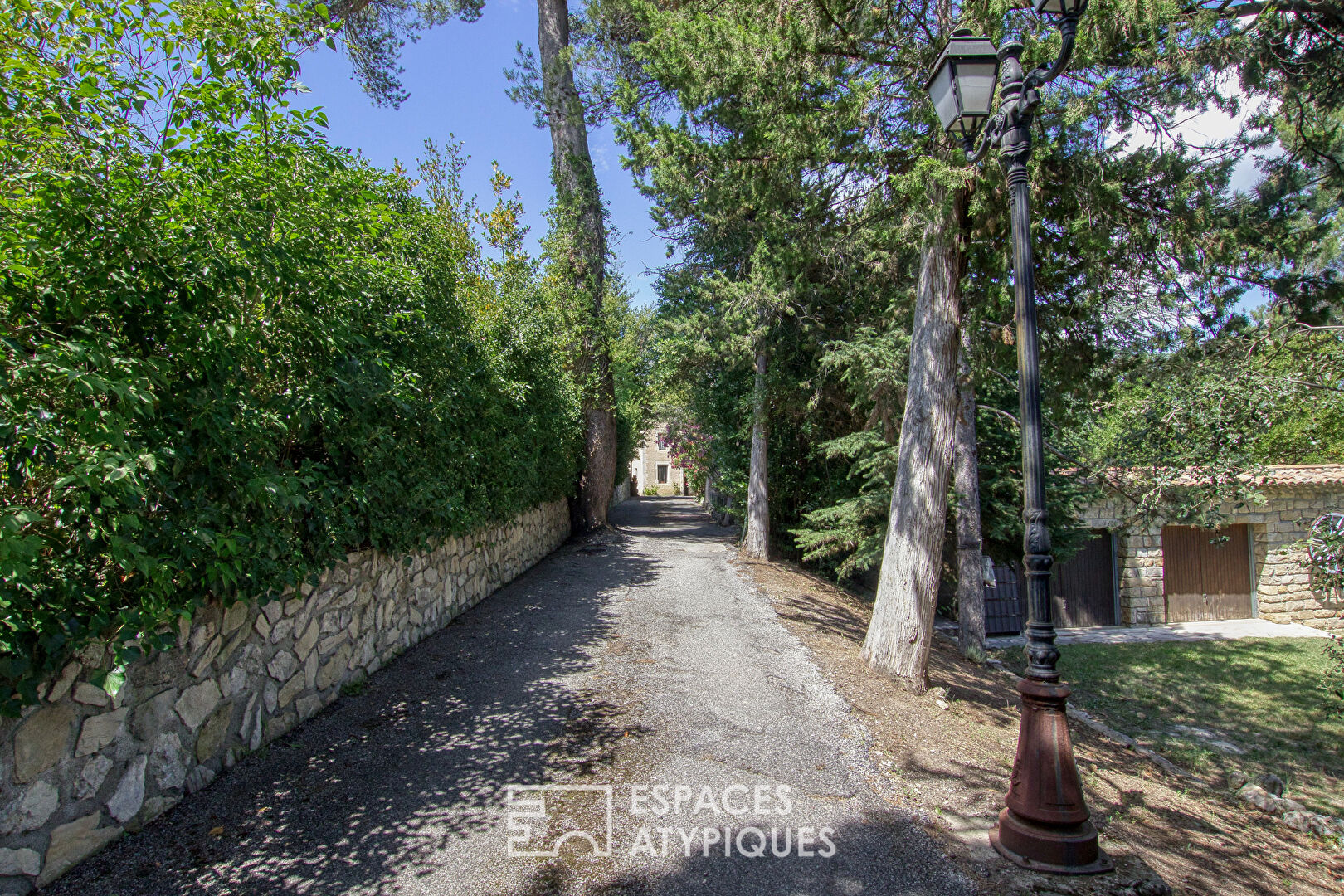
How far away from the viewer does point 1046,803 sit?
3430 millimetres

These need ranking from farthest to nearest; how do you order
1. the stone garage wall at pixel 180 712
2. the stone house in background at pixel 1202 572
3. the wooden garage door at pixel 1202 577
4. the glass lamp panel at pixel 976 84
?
the wooden garage door at pixel 1202 577 < the stone house in background at pixel 1202 572 < the glass lamp panel at pixel 976 84 < the stone garage wall at pixel 180 712

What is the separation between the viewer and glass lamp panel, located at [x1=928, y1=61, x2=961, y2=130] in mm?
4055

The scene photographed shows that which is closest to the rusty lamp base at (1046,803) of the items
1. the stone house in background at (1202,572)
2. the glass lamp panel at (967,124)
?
the glass lamp panel at (967,124)

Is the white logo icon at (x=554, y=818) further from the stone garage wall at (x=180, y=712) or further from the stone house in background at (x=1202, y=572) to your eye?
the stone house in background at (x=1202, y=572)

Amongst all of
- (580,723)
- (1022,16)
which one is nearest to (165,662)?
(580,723)

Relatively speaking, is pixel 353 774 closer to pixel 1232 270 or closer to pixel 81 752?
pixel 81 752

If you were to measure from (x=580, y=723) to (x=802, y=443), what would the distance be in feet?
30.4

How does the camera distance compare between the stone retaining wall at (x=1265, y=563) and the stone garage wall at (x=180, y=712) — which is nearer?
the stone garage wall at (x=180, y=712)

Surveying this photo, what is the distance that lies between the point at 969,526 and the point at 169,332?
8.69 metres

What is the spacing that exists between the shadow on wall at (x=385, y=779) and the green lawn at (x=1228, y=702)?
22.4ft

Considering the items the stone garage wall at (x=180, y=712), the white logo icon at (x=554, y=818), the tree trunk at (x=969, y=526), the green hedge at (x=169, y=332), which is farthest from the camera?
the tree trunk at (x=969, y=526)

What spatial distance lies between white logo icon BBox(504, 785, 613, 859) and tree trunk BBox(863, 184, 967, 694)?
138 inches

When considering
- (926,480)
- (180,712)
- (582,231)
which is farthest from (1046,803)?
(582,231)

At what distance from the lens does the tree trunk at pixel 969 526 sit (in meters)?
8.64
